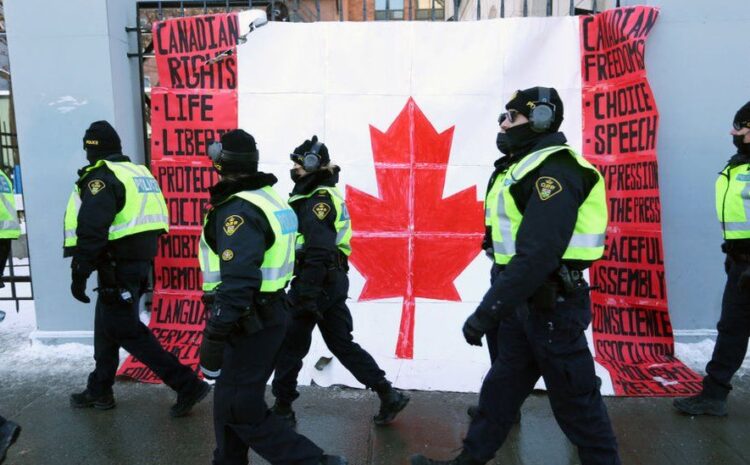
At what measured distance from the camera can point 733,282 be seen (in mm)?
3529

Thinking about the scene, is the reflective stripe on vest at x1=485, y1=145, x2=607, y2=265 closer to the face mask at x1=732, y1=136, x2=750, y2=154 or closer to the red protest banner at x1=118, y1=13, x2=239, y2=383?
the face mask at x1=732, y1=136, x2=750, y2=154

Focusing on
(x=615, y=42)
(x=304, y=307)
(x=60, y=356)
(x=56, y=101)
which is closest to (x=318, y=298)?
(x=304, y=307)

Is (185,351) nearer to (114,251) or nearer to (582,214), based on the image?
(114,251)

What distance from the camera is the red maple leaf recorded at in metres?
4.54

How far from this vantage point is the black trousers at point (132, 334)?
3547 millimetres

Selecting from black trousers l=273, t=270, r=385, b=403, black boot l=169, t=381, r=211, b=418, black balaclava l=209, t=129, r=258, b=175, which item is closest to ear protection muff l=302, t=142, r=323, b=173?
black trousers l=273, t=270, r=385, b=403

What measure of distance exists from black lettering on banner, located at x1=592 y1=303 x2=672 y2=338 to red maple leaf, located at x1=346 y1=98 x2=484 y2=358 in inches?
43.7

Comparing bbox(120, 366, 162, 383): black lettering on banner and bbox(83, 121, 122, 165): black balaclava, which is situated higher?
bbox(83, 121, 122, 165): black balaclava

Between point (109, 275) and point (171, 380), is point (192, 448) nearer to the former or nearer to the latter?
point (171, 380)

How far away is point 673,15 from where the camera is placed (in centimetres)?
443

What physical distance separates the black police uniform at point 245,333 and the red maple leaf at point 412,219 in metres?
2.01

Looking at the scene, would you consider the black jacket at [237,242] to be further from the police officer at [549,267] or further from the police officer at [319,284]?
the police officer at [549,267]

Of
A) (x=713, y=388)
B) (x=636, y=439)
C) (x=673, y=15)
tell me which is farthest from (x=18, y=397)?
(x=673, y=15)

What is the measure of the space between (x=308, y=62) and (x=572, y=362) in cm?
326
